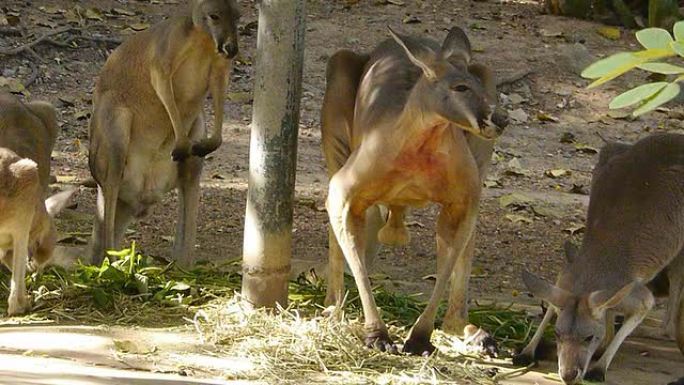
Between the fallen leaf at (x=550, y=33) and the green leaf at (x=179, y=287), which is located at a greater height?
the fallen leaf at (x=550, y=33)

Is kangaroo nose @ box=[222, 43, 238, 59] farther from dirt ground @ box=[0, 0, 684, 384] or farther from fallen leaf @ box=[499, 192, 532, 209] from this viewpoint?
fallen leaf @ box=[499, 192, 532, 209]

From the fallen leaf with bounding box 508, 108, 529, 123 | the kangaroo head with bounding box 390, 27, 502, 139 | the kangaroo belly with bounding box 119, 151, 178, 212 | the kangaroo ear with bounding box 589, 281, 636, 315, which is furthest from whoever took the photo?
the fallen leaf with bounding box 508, 108, 529, 123

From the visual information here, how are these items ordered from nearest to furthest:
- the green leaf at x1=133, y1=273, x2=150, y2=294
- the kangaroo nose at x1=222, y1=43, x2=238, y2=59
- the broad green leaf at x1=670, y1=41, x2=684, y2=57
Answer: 1. the broad green leaf at x1=670, y1=41, x2=684, y2=57
2. the green leaf at x1=133, y1=273, x2=150, y2=294
3. the kangaroo nose at x1=222, y1=43, x2=238, y2=59

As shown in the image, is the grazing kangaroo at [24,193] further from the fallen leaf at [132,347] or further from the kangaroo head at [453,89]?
the kangaroo head at [453,89]

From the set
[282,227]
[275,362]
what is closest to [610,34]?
[282,227]

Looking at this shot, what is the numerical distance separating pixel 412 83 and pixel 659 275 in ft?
4.62

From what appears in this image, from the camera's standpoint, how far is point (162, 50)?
6254 millimetres

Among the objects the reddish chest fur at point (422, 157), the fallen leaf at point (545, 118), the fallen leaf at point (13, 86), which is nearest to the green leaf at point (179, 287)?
the reddish chest fur at point (422, 157)

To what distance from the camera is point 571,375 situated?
14.8ft

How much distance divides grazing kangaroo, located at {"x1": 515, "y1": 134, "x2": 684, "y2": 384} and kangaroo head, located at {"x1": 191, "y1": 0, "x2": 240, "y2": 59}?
1.83 m

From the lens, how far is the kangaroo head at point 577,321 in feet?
14.9

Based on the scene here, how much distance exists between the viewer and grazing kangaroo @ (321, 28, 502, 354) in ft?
15.2

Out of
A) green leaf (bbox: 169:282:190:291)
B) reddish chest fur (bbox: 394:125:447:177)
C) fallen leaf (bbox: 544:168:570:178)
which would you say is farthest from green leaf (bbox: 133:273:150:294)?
fallen leaf (bbox: 544:168:570:178)

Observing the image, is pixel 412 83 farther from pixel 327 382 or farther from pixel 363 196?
pixel 327 382
